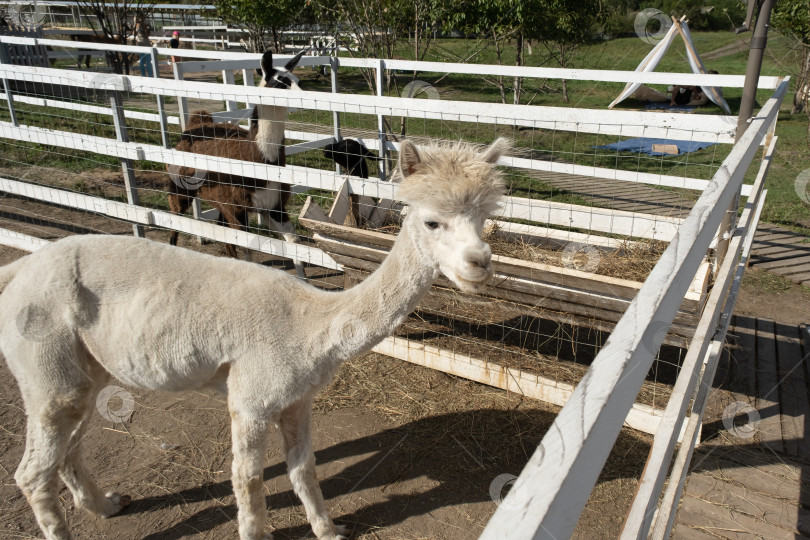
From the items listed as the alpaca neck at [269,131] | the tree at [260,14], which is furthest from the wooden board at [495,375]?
the tree at [260,14]

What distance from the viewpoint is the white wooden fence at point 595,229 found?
2.87 ft

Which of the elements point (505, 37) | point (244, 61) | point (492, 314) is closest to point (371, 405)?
point (492, 314)

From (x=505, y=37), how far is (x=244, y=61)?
290 inches

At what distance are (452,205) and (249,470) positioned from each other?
1.59 metres

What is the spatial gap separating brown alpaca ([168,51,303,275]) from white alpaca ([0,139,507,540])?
Answer: 2.73 metres

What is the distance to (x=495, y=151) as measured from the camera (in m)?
2.58

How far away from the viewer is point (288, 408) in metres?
2.83

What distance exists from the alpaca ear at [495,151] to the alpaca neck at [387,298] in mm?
488

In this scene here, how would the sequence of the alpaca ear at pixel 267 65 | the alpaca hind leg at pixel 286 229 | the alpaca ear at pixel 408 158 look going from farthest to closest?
the alpaca ear at pixel 267 65 → the alpaca hind leg at pixel 286 229 → the alpaca ear at pixel 408 158

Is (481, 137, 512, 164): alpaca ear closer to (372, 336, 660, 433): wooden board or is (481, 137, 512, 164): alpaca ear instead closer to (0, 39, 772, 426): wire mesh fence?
(0, 39, 772, 426): wire mesh fence

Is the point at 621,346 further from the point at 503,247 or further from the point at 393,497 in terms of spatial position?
the point at 503,247

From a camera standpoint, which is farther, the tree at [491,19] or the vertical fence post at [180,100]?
the tree at [491,19]

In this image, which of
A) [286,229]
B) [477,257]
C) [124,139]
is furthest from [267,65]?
[477,257]

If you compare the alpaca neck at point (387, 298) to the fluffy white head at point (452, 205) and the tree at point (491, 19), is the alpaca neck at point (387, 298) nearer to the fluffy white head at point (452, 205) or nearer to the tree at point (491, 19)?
the fluffy white head at point (452, 205)
